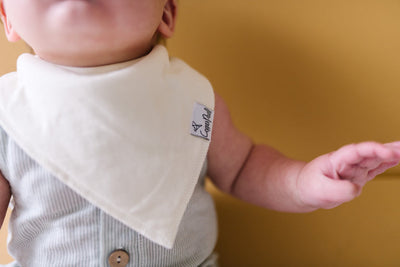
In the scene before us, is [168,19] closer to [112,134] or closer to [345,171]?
[112,134]

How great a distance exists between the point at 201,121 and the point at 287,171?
17 centimetres

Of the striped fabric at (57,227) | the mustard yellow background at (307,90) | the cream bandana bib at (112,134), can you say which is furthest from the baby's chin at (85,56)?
the mustard yellow background at (307,90)

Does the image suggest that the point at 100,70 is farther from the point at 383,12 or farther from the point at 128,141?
the point at 383,12

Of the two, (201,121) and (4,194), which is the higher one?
(201,121)

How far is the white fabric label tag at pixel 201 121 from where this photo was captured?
2.24 feet

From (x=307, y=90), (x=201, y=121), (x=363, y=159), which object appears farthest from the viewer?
(x=307, y=90)

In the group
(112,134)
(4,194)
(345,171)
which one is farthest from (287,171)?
(4,194)

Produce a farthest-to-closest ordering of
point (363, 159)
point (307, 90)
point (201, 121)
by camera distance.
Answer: point (307, 90) < point (201, 121) < point (363, 159)

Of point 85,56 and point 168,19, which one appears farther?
point 168,19

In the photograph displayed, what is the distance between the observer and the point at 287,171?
2.40 ft

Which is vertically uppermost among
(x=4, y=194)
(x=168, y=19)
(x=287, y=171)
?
(x=168, y=19)

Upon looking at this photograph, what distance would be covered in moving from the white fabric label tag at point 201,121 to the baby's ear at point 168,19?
15 cm

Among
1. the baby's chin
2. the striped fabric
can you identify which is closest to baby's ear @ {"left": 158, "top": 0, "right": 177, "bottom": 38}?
the baby's chin

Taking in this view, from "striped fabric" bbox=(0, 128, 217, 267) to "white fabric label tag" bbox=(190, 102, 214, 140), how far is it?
7.1 inches
